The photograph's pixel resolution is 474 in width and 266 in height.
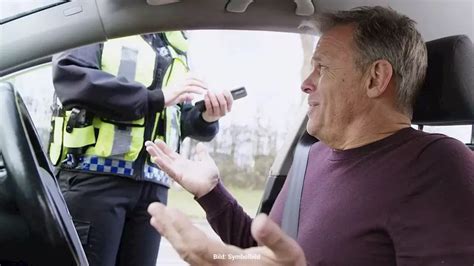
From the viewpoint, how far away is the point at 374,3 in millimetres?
1199

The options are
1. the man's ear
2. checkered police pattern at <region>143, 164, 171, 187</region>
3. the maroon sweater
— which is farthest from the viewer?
checkered police pattern at <region>143, 164, 171, 187</region>

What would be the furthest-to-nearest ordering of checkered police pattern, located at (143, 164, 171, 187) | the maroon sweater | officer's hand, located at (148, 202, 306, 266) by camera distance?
checkered police pattern, located at (143, 164, 171, 187)
the maroon sweater
officer's hand, located at (148, 202, 306, 266)

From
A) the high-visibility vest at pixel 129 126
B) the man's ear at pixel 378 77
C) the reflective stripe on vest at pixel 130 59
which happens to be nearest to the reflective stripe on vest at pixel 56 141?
the high-visibility vest at pixel 129 126

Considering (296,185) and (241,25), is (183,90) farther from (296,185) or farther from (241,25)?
(296,185)

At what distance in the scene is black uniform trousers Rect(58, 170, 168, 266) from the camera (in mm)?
1284

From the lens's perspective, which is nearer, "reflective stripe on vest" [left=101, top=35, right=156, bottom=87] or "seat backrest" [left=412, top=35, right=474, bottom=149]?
"seat backrest" [left=412, top=35, right=474, bottom=149]

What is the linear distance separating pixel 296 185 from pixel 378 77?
26 centimetres

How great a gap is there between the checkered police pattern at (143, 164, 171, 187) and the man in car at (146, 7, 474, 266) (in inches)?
2.5

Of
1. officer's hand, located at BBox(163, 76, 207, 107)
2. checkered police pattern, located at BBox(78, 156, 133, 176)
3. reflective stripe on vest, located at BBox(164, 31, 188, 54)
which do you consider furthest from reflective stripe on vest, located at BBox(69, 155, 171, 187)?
reflective stripe on vest, located at BBox(164, 31, 188, 54)

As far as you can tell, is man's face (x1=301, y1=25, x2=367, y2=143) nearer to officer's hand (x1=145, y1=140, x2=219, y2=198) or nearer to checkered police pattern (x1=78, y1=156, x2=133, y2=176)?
officer's hand (x1=145, y1=140, x2=219, y2=198)

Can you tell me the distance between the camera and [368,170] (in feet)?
3.39

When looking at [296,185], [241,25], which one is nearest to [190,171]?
[296,185]

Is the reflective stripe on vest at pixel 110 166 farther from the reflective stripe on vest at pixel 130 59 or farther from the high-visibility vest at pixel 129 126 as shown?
the reflective stripe on vest at pixel 130 59

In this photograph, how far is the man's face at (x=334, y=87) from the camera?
109cm
